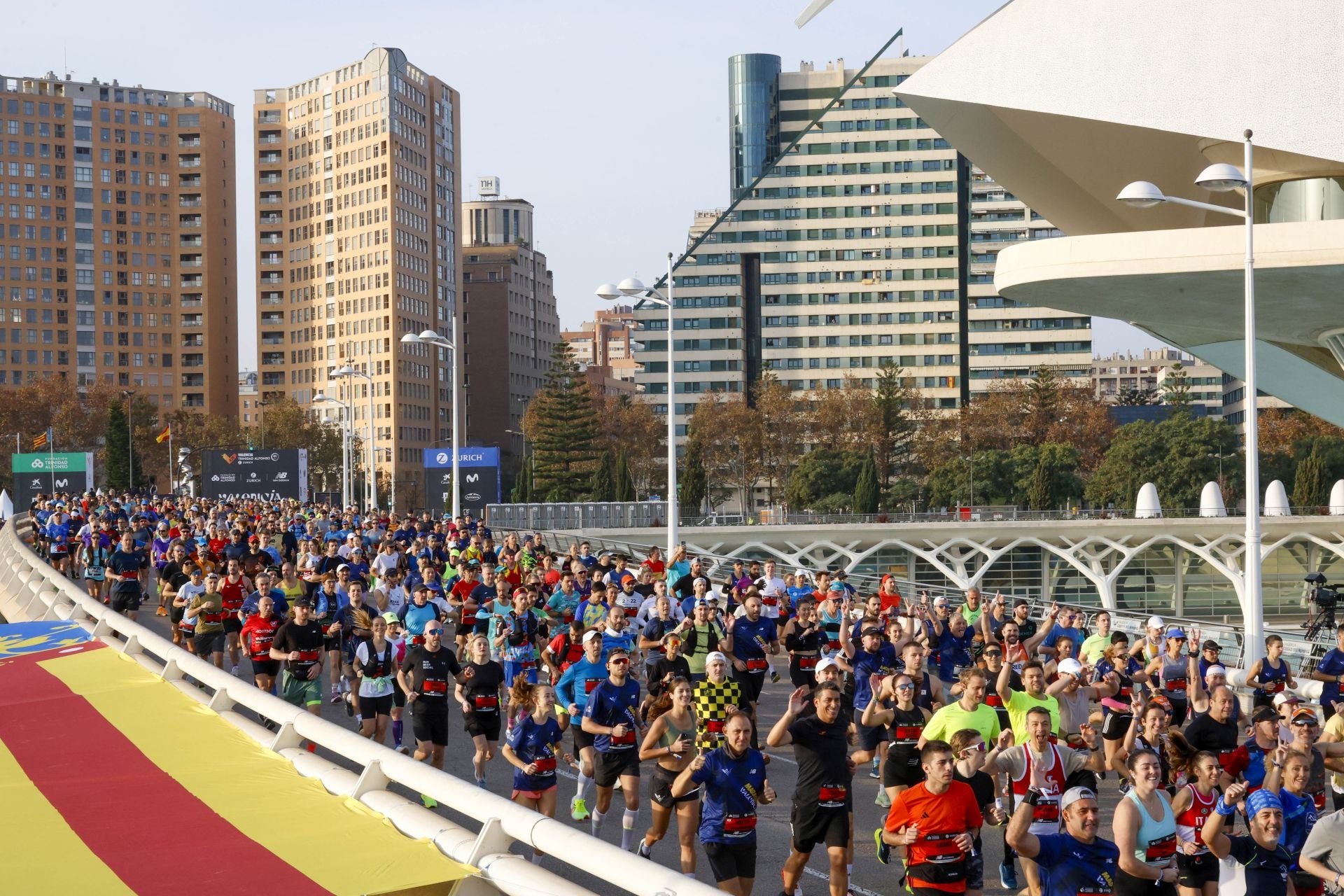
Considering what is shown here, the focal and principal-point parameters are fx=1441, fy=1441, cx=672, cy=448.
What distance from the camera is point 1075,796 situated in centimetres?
725

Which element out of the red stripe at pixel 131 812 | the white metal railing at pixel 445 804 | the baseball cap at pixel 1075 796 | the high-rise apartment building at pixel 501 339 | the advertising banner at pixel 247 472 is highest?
the high-rise apartment building at pixel 501 339

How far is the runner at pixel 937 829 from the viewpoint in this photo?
7238mm

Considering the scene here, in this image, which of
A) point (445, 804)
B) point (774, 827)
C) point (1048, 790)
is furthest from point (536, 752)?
point (1048, 790)

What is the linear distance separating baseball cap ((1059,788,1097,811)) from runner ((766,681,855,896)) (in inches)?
57.6

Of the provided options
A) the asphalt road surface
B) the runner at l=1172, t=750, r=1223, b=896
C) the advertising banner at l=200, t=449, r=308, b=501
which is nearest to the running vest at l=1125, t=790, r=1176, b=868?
the runner at l=1172, t=750, r=1223, b=896

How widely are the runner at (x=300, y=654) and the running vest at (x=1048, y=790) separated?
7.37m

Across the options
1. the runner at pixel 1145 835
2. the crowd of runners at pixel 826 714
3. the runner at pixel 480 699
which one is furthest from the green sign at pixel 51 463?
the runner at pixel 1145 835

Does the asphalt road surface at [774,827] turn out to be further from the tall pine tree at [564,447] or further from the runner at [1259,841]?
the tall pine tree at [564,447]

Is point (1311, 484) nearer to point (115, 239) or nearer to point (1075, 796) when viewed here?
point (1075, 796)

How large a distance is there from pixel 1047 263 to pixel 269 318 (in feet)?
404

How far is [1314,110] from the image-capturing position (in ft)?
91.4

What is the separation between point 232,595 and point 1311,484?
2690 inches

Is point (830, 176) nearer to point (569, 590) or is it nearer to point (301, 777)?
point (569, 590)

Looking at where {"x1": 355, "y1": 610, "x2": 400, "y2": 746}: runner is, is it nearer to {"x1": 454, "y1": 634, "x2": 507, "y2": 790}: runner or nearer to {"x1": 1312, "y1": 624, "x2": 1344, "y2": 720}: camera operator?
{"x1": 454, "y1": 634, "x2": 507, "y2": 790}: runner
